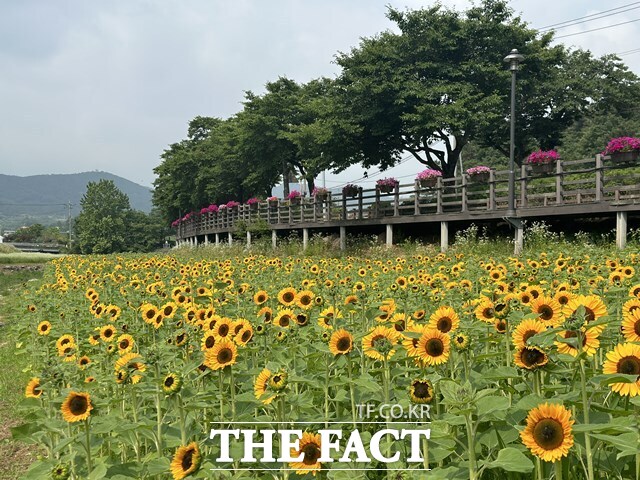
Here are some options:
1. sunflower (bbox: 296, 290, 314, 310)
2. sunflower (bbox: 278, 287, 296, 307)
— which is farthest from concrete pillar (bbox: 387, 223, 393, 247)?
sunflower (bbox: 296, 290, 314, 310)

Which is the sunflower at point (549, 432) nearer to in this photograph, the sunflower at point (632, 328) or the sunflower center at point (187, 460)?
the sunflower at point (632, 328)

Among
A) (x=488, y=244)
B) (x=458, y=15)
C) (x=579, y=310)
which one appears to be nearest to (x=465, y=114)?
(x=458, y=15)

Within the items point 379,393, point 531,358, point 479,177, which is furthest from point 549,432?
point 479,177

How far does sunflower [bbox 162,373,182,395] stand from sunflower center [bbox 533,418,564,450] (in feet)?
4.67

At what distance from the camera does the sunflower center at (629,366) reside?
1838 millimetres

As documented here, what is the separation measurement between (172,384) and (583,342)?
1660 millimetres

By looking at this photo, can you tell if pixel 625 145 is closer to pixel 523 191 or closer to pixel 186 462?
pixel 523 191

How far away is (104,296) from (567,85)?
33120 mm

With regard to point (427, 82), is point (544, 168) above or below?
below

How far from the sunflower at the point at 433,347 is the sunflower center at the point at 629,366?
2.21 feet

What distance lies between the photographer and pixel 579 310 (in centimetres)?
188

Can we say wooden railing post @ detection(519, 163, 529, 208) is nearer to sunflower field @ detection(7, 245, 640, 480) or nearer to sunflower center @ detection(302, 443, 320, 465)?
sunflower field @ detection(7, 245, 640, 480)

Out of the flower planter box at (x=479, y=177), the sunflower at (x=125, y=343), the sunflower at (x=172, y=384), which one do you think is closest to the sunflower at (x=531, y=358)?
the sunflower at (x=172, y=384)

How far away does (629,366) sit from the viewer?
6.08 feet
